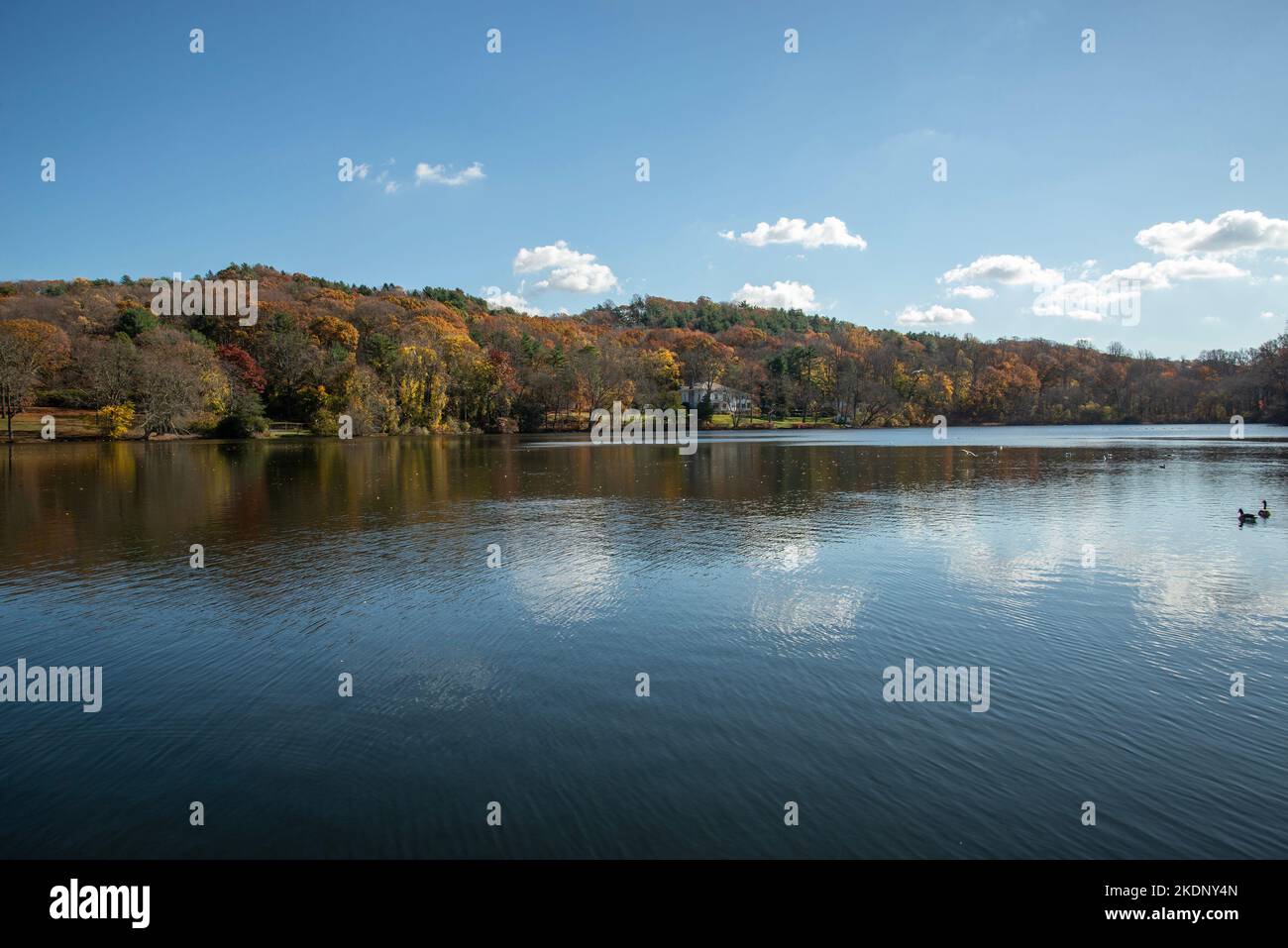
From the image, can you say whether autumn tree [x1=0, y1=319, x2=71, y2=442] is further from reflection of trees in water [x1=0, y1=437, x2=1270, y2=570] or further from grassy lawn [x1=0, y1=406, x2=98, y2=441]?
reflection of trees in water [x1=0, y1=437, x2=1270, y2=570]

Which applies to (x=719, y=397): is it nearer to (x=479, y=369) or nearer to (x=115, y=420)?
(x=479, y=369)

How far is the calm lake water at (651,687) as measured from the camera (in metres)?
6.61

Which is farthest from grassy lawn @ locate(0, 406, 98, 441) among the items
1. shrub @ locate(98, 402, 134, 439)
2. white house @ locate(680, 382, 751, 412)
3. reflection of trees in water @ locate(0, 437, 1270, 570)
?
white house @ locate(680, 382, 751, 412)

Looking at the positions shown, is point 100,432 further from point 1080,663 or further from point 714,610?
point 1080,663

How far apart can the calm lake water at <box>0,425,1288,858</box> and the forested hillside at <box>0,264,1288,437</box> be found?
60.7 metres

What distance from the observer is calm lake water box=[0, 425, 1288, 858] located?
6.61m

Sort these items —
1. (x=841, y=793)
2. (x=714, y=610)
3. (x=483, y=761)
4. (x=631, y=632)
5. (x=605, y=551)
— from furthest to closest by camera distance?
(x=605, y=551) → (x=714, y=610) → (x=631, y=632) → (x=483, y=761) → (x=841, y=793)

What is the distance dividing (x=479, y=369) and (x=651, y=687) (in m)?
93.8

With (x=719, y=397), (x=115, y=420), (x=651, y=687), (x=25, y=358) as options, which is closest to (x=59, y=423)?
(x=25, y=358)

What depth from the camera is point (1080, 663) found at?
10594 mm

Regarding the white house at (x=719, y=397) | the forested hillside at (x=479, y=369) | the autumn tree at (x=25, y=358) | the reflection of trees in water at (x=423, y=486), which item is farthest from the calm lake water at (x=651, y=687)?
the white house at (x=719, y=397)

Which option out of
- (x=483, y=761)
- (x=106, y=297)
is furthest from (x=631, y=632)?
→ (x=106, y=297)

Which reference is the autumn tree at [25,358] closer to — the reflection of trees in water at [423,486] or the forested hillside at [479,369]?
the forested hillside at [479,369]
